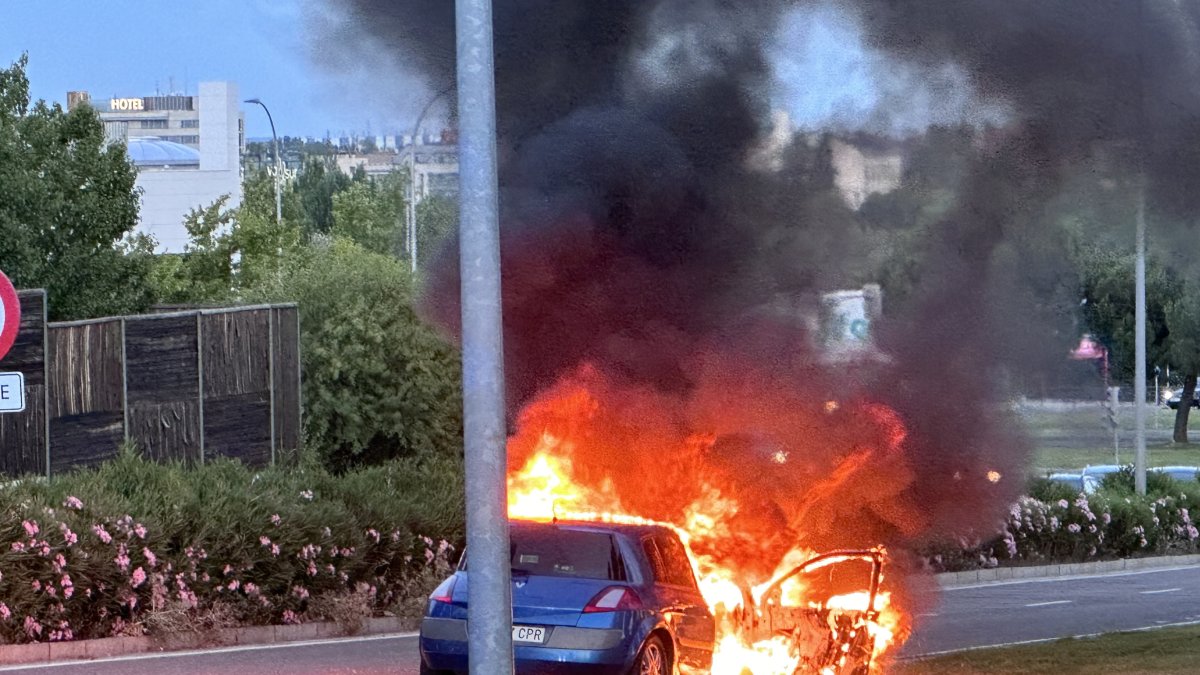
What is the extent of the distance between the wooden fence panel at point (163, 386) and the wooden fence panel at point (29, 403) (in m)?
1.25

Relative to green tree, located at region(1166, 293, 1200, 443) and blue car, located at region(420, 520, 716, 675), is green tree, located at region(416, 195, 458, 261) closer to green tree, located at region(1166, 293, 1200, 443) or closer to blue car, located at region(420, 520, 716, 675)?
blue car, located at region(420, 520, 716, 675)

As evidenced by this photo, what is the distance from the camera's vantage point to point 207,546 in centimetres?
1706

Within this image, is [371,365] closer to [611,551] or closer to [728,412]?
[728,412]

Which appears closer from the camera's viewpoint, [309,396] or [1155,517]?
[309,396]

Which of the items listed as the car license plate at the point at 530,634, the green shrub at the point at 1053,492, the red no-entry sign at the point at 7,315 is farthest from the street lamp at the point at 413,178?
the green shrub at the point at 1053,492

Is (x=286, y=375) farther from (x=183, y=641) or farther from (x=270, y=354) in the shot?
(x=183, y=641)

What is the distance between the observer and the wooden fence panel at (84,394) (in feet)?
71.4

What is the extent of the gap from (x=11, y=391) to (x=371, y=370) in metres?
17.3

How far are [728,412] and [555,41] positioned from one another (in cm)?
376

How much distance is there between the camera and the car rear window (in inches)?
455

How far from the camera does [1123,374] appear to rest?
173ft

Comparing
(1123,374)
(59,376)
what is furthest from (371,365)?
(1123,374)

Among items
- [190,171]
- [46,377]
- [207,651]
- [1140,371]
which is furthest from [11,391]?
[190,171]

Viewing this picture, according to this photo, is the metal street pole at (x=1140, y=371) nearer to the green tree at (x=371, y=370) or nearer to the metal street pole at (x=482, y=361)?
the green tree at (x=371, y=370)
